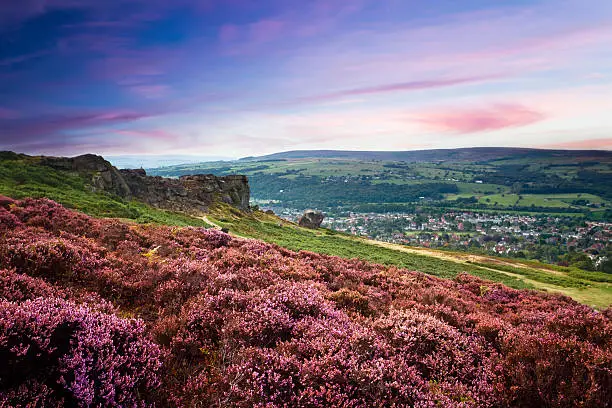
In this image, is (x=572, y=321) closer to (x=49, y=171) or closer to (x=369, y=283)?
(x=369, y=283)

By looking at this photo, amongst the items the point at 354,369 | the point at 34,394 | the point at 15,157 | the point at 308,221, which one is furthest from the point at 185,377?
the point at 308,221

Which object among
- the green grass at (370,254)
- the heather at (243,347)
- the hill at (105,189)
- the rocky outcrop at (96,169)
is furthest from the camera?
the rocky outcrop at (96,169)

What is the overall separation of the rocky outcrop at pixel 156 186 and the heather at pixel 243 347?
38345mm

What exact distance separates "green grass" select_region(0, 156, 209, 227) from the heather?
63.6ft

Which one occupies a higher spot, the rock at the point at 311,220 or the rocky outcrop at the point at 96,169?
the rocky outcrop at the point at 96,169

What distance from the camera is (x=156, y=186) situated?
188 ft

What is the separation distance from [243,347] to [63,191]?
35.3 metres

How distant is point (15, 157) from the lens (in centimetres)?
4362

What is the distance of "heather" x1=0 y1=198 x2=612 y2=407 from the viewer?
381 cm

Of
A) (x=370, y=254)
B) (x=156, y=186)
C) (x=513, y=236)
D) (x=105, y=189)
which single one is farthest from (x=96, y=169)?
(x=513, y=236)

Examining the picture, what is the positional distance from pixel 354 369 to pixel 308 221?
267ft

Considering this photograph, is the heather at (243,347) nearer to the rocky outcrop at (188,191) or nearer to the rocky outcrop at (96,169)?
the rocky outcrop at (96,169)

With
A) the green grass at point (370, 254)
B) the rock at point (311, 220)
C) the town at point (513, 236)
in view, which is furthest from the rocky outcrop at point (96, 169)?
the town at point (513, 236)

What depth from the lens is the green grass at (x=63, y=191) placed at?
25.6m
